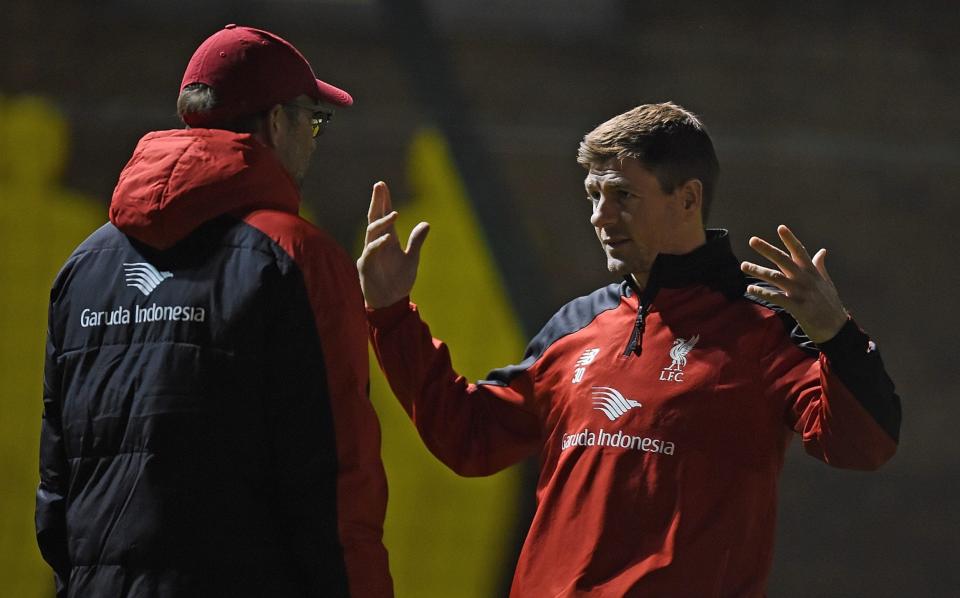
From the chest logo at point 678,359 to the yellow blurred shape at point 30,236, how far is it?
112 inches

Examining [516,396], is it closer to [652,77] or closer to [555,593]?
[555,593]

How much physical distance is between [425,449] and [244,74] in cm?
274

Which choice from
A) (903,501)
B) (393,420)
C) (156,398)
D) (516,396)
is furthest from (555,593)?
(903,501)

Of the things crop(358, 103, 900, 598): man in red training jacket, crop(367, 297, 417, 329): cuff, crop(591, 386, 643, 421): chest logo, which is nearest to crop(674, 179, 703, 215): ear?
crop(358, 103, 900, 598): man in red training jacket

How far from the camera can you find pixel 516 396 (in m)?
2.37

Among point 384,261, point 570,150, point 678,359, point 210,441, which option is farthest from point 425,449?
point 210,441

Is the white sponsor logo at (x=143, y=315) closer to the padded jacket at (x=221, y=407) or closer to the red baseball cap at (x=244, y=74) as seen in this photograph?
the padded jacket at (x=221, y=407)

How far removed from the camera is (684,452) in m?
2.07

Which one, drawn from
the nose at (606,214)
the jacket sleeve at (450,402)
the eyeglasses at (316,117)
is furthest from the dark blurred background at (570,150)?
the eyeglasses at (316,117)

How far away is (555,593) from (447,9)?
2909 mm

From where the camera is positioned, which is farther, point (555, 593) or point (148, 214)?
point (555, 593)

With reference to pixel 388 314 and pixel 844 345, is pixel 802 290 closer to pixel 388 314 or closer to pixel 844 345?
pixel 844 345

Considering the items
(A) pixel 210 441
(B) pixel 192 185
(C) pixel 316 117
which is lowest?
(A) pixel 210 441

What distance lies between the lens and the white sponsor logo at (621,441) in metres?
2.08
